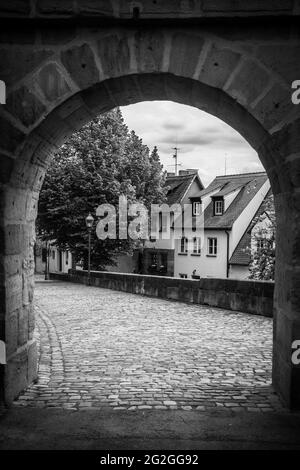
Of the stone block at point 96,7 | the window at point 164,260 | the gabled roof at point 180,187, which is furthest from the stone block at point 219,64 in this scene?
the window at point 164,260

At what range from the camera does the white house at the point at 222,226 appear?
31.7 metres

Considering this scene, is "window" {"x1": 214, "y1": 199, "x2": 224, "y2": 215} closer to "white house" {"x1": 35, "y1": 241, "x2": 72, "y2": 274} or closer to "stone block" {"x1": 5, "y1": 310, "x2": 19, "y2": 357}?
"white house" {"x1": 35, "y1": 241, "x2": 72, "y2": 274}

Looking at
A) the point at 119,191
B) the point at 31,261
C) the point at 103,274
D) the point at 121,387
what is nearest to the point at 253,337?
the point at 121,387

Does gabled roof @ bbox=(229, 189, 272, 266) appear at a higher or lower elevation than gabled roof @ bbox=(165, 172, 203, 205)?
lower

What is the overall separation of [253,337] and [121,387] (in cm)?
366

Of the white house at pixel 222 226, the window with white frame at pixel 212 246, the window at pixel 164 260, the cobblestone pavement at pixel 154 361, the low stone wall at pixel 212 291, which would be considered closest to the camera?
the cobblestone pavement at pixel 154 361

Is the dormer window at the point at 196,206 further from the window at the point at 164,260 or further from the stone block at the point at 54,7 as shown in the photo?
the stone block at the point at 54,7

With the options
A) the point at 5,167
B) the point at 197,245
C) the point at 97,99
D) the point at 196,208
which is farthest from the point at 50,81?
the point at 196,208

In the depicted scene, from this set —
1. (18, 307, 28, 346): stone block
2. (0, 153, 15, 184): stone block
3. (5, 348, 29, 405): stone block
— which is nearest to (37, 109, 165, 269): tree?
(18, 307, 28, 346): stone block

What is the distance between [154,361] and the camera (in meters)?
6.45

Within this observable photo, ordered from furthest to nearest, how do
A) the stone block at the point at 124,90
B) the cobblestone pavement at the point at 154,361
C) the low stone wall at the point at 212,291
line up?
the low stone wall at the point at 212,291 < the cobblestone pavement at the point at 154,361 < the stone block at the point at 124,90

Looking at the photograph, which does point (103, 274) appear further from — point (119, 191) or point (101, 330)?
point (101, 330)

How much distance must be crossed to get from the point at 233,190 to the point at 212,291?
73.0 feet

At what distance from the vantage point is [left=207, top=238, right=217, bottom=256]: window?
32.8 m
